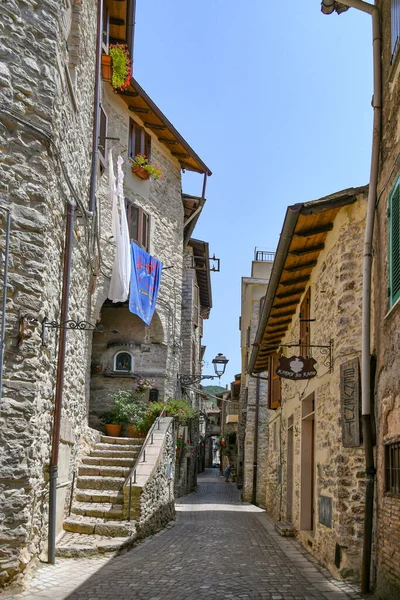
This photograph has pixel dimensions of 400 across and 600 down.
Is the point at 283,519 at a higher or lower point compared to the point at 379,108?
lower

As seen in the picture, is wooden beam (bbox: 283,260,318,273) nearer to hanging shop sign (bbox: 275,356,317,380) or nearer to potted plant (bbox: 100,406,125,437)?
hanging shop sign (bbox: 275,356,317,380)

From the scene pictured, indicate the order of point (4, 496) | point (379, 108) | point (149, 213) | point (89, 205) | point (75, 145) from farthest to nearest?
point (149, 213)
point (89, 205)
point (75, 145)
point (379, 108)
point (4, 496)

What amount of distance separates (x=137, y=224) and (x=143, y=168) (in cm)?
151

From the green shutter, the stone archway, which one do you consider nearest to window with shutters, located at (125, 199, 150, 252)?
the stone archway

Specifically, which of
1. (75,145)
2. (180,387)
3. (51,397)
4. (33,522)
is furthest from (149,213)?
(33,522)

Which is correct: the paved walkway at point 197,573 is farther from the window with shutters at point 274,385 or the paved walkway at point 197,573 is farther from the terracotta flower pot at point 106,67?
the terracotta flower pot at point 106,67

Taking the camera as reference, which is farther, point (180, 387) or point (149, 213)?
point (180, 387)

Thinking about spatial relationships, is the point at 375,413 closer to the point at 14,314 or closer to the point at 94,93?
the point at 14,314

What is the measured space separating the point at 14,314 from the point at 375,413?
12.7ft

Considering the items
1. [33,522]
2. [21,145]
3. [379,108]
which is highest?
[379,108]

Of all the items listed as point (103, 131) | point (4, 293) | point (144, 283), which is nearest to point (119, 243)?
point (144, 283)

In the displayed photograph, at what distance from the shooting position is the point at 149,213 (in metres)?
18.4

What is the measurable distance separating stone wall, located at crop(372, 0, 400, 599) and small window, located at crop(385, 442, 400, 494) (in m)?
0.06

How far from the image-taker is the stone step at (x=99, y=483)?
36.9 ft
